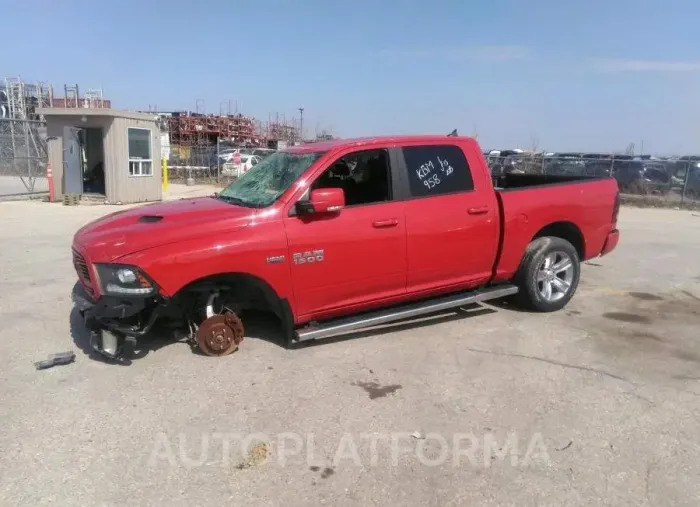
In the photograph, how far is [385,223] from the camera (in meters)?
5.04

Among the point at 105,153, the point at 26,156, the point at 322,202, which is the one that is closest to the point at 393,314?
the point at 322,202

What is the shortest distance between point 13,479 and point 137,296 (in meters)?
1.49

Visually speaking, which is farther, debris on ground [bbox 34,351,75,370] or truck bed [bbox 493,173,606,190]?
truck bed [bbox 493,173,606,190]

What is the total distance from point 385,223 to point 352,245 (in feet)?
1.27

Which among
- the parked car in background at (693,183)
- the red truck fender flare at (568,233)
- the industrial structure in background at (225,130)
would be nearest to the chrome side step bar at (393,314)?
the red truck fender flare at (568,233)

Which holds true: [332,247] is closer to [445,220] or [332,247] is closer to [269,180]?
[269,180]

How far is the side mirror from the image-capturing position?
4602mm

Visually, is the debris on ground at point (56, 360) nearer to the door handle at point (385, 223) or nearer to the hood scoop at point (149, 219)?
the hood scoop at point (149, 219)

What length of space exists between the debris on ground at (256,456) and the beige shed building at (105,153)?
1450cm

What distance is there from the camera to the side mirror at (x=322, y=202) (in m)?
4.60

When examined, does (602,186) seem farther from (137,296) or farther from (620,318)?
(137,296)

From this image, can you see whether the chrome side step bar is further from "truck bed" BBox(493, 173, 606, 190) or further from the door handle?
"truck bed" BBox(493, 173, 606, 190)

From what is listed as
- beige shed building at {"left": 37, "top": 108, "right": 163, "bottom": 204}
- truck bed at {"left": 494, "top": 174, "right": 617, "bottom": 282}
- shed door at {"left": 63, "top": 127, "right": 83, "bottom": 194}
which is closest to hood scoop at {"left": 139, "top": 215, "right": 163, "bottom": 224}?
truck bed at {"left": 494, "top": 174, "right": 617, "bottom": 282}

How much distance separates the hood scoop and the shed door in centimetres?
1322
